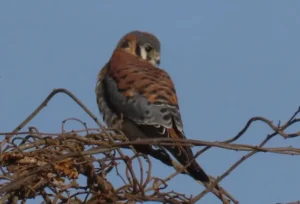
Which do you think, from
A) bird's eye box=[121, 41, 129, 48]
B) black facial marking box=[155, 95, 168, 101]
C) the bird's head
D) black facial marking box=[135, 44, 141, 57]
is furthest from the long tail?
bird's eye box=[121, 41, 129, 48]

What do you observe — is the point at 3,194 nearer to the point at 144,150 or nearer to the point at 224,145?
the point at 224,145

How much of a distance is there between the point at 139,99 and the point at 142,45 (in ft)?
3.41

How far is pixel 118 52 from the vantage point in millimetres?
5273

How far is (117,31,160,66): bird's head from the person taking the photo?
518 centimetres

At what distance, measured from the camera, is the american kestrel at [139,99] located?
4125 millimetres

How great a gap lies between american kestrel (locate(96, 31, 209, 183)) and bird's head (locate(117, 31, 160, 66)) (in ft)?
0.18

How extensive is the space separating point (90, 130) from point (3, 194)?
43cm

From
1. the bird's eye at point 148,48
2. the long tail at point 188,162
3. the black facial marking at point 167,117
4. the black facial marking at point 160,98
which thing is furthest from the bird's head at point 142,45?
the long tail at point 188,162

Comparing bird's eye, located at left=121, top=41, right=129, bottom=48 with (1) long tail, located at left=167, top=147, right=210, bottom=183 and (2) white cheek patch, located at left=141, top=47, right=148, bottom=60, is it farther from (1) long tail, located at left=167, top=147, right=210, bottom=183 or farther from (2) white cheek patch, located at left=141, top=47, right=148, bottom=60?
(1) long tail, located at left=167, top=147, right=210, bottom=183

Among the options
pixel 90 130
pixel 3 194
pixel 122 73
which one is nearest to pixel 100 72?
pixel 122 73

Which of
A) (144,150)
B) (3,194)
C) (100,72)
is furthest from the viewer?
(100,72)

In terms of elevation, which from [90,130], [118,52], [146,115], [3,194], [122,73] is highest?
[118,52]

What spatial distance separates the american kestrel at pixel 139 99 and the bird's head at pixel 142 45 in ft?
0.18

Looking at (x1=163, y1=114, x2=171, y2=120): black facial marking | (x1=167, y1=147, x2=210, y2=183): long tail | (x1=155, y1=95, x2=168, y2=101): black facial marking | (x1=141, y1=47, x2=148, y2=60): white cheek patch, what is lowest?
(x1=167, y1=147, x2=210, y2=183): long tail
